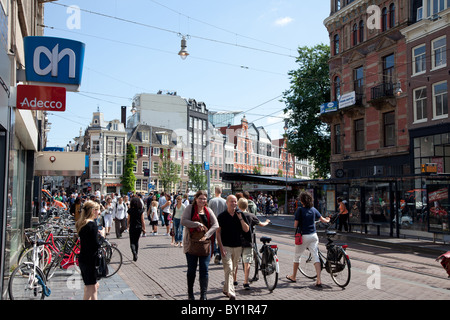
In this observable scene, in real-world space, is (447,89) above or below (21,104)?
above

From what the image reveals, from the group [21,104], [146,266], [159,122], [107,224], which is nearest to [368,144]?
[107,224]

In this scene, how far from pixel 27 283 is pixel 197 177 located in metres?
64.0

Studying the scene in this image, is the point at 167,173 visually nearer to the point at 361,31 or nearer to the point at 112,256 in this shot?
the point at 361,31

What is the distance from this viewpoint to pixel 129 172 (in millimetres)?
66062

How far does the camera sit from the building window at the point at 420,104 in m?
25.4

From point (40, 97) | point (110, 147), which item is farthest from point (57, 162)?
point (110, 147)

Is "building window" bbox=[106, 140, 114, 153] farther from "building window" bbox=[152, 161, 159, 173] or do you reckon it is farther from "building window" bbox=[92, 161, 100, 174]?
"building window" bbox=[152, 161, 159, 173]

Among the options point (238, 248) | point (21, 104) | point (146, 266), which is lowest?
point (146, 266)

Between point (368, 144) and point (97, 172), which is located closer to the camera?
point (368, 144)

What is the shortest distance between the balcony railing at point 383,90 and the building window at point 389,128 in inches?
51.0

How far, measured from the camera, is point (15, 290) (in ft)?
21.7

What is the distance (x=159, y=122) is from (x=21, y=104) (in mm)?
70386

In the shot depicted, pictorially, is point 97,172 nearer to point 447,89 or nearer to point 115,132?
point 115,132

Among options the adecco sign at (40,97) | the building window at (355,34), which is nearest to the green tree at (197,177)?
the building window at (355,34)
